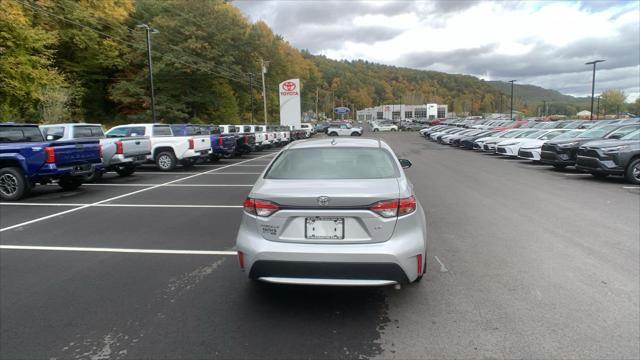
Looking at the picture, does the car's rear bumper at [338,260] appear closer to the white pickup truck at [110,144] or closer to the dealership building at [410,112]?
the white pickup truck at [110,144]

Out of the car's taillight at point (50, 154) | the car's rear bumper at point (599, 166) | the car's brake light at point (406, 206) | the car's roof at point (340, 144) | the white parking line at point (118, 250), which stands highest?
the car's roof at point (340, 144)

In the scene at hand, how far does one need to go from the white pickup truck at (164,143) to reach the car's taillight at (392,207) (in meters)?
13.7

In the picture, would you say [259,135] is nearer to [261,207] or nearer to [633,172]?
[633,172]

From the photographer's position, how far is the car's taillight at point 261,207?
372 centimetres

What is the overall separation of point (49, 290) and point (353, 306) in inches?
127

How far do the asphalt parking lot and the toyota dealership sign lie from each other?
4408 cm

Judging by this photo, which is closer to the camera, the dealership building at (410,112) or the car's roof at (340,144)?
the car's roof at (340,144)

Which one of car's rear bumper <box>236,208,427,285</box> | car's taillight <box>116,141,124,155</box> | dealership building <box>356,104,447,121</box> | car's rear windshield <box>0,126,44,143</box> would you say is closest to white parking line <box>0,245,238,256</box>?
car's rear bumper <box>236,208,427,285</box>

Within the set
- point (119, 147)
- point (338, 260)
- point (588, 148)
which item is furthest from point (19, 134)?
point (588, 148)

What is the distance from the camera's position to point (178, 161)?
1638 centimetres

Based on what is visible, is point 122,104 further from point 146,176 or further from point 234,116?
point 146,176

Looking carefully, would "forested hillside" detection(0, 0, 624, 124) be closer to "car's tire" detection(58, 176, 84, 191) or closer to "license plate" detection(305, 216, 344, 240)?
"car's tire" detection(58, 176, 84, 191)

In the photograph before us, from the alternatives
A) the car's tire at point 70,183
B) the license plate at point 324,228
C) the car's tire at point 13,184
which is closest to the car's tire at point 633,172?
the license plate at point 324,228

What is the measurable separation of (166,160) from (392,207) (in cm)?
1414
